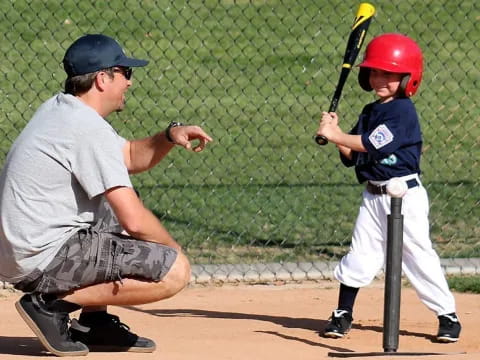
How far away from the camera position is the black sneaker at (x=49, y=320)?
5.48m

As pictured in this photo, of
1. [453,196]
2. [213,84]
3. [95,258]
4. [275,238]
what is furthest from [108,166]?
[213,84]

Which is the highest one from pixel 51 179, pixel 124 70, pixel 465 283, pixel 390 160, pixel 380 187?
pixel 124 70

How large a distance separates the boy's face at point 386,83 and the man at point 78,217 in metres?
0.96

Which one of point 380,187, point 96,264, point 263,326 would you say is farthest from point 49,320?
point 380,187

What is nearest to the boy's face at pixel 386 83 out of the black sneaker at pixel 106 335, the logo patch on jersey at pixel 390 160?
the logo patch on jersey at pixel 390 160

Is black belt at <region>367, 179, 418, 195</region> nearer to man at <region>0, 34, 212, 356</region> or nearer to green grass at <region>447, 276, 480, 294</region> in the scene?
man at <region>0, 34, 212, 356</region>

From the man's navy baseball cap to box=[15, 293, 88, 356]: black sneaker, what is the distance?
38.8 inches

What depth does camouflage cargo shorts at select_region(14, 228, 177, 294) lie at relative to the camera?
5.43 m

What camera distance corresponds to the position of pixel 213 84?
12453 millimetres

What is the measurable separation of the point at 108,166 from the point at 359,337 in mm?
1689

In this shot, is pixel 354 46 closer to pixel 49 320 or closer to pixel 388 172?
pixel 388 172

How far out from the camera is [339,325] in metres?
6.23

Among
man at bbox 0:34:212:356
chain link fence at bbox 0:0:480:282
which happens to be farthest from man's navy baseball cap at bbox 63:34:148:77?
chain link fence at bbox 0:0:480:282

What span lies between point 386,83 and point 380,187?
491 millimetres
